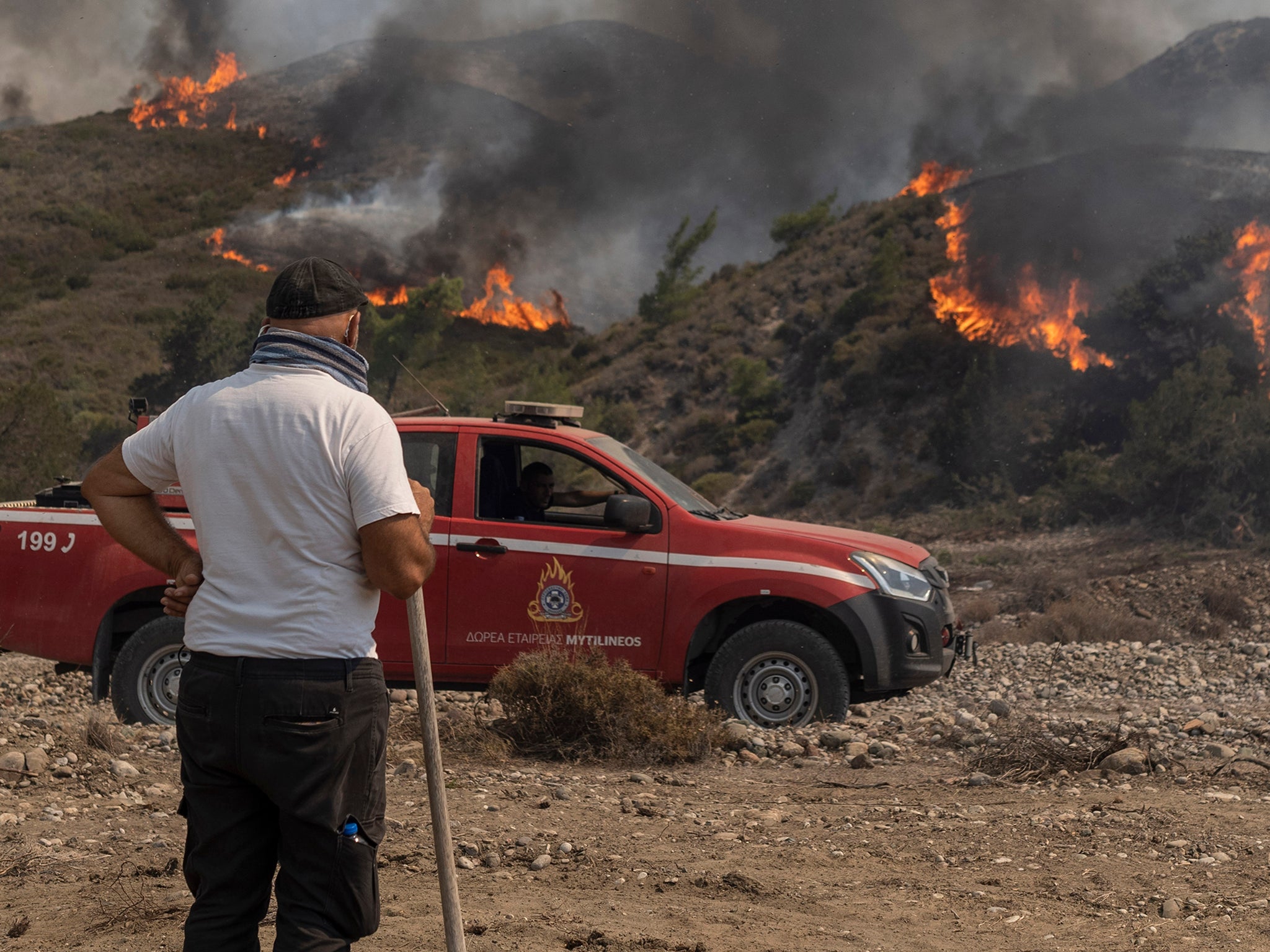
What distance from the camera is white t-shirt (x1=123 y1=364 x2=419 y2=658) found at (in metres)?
2.38

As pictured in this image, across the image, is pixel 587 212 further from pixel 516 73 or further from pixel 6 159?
pixel 6 159

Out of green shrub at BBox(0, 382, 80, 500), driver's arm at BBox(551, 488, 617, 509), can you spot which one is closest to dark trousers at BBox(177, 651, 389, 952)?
driver's arm at BBox(551, 488, 617, 509)

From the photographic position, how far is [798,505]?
103ft

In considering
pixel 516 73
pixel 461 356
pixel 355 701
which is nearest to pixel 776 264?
pixel 461 356

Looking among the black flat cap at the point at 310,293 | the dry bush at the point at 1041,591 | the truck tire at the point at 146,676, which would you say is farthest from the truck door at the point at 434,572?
the dry bush at the point at 1041,591

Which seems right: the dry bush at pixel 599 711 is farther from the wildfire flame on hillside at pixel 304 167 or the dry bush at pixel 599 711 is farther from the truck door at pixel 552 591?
the wildfire flame on hillside at pixel 304 167

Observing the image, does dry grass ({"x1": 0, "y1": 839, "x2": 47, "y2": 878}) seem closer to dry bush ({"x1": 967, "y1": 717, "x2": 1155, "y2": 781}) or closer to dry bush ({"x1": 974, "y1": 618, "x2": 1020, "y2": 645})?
dry bush ({"x1": 967, "y1": 717, "x2": 1155, "y2": 781})

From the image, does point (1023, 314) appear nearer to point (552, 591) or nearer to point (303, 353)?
point (552, 591)

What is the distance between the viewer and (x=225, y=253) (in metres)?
72.0

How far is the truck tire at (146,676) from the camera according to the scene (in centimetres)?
677

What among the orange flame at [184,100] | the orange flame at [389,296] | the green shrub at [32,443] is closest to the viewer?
the green shrub at [32,443]

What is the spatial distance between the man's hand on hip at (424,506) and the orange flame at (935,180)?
49.5 meters

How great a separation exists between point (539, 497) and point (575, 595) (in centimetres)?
70

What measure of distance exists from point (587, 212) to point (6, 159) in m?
42.7
